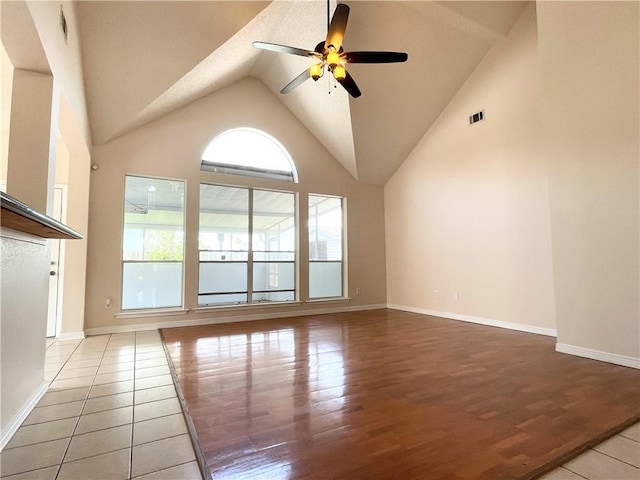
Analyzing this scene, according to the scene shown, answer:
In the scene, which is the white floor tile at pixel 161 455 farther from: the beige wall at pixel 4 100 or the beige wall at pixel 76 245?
the beige wall at pixel 76 245

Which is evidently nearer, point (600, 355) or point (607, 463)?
point (607, 463)

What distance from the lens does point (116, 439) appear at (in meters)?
1.76

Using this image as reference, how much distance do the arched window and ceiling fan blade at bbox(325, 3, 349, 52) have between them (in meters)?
3.02

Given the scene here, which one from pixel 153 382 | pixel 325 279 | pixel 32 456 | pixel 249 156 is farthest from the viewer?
pixel 325 279

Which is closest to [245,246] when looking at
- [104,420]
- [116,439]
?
[104,420]

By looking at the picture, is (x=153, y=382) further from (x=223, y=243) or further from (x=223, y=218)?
(x=223, y=218)

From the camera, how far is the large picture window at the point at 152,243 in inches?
190

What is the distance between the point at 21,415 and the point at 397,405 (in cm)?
235

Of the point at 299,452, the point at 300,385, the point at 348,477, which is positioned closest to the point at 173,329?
the point at 300,385

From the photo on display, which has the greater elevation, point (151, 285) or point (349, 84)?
point (349, 84)

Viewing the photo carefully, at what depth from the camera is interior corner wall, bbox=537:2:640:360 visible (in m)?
2.86

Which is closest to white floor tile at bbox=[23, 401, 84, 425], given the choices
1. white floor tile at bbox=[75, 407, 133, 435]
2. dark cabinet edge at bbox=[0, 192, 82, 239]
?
white floor tile at bbox=[75, 407, 133, 435]

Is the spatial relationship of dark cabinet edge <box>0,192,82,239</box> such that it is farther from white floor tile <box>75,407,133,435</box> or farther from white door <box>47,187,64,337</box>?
white door <box>47,187,64,337</box>

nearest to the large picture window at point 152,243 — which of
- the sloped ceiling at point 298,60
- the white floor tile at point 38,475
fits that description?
the sloped ceiling at point 298,60
